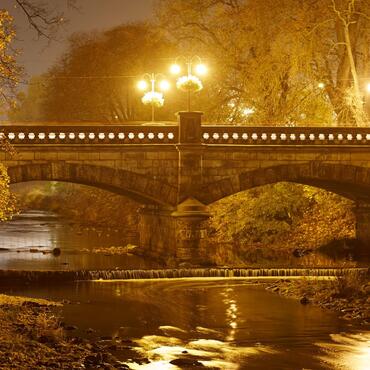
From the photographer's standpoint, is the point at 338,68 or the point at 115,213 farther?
the point at 115,213

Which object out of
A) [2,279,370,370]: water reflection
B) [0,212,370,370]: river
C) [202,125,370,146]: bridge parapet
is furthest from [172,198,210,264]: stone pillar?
[2,279,370,370]: water reflection

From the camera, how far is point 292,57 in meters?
40.0

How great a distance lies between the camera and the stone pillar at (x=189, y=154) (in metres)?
34.7

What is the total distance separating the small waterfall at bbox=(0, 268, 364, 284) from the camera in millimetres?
29625

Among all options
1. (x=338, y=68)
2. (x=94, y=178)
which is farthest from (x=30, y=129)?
(x=338, y=68)

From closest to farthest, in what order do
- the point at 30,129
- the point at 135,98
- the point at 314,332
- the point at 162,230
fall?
the point at 314,332 < the point at 30,129 < the point at 162,230 < the point at 135,98

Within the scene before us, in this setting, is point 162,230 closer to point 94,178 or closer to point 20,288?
point 94,178

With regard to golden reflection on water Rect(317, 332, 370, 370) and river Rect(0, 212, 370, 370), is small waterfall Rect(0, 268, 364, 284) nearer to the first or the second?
river Rect(0, 212, 370, 370)

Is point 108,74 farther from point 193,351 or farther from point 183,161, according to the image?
point 193,351

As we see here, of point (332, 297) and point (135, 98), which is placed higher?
point (135, 98)

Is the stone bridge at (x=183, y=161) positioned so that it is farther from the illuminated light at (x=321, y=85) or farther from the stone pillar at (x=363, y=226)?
the illuminated light at (x=321, y=85)

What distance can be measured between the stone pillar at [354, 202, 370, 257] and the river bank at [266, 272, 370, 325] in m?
10.3

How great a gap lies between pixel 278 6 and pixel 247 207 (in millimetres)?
9284

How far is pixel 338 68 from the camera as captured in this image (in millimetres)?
42594
